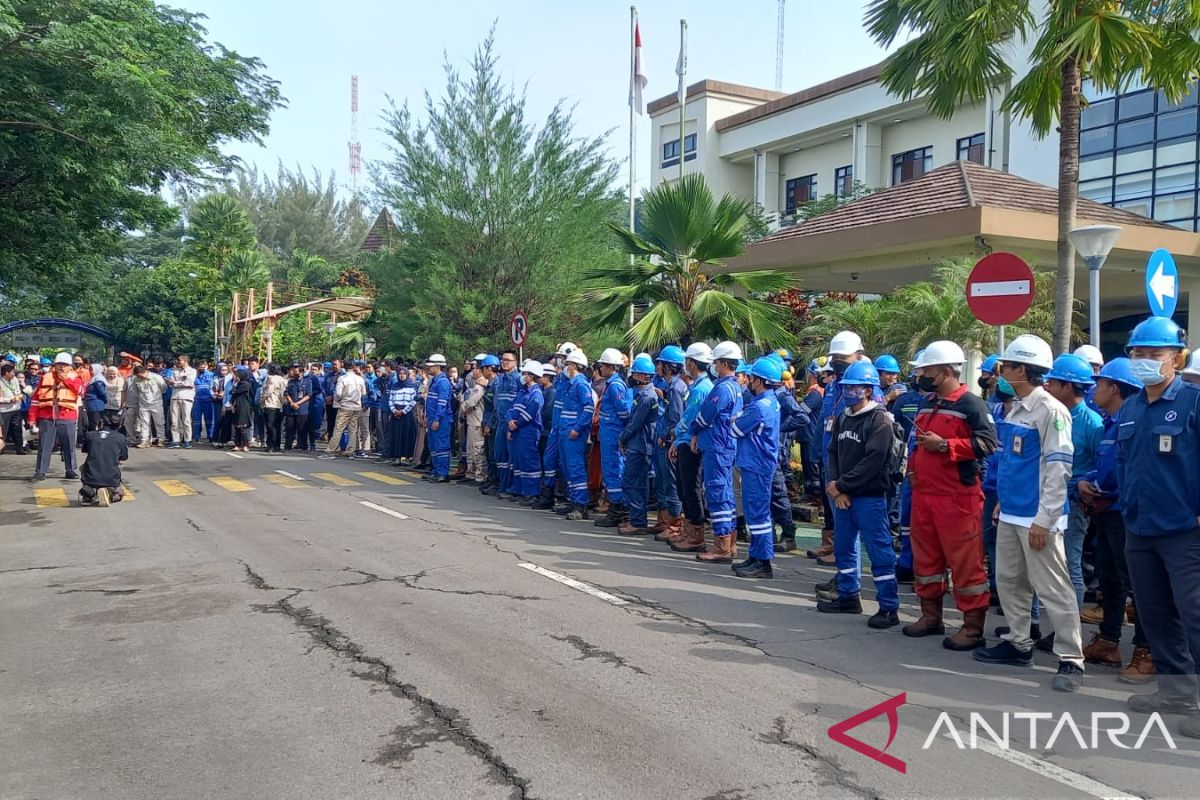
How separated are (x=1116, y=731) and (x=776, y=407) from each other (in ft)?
15.1

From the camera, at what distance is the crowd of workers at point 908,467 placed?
5.61 m

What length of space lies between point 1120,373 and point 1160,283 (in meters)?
3.20

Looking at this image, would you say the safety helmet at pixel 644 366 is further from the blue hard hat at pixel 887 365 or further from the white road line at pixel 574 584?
the white road line at pixel 574 584

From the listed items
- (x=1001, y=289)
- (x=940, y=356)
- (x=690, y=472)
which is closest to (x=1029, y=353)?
(x=940, y=356)

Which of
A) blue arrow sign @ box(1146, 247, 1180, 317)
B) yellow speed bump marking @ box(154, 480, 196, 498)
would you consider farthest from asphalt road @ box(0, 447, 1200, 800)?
yellow speed bump marking @ box(154, 480, 196, 498)

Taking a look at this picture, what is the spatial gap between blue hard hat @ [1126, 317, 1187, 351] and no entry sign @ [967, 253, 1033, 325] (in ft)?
11.3

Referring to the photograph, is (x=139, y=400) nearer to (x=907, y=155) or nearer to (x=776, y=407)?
(x=776, y=407)

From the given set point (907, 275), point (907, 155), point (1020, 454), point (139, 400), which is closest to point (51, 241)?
point (139, 400)

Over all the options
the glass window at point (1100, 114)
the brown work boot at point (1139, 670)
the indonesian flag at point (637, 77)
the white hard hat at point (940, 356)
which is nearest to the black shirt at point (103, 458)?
the white hard hat at point (940, 356)

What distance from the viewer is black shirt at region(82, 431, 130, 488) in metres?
12.8

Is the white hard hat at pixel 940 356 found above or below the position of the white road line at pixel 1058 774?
above

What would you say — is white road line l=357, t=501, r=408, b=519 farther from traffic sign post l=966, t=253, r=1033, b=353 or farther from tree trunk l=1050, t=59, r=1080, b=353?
tree trunk l=1050, t=59, r=1080, b=353

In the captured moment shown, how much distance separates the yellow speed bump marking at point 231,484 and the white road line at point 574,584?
7.37 meters

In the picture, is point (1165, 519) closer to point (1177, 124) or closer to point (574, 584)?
point (574, 584)
